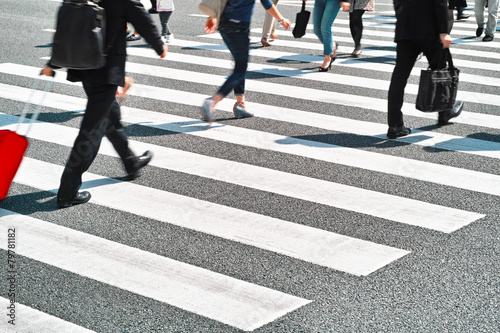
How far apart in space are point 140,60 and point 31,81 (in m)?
2.08

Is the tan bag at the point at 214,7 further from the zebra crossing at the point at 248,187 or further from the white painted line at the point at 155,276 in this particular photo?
the white painted line at the point at 155,276

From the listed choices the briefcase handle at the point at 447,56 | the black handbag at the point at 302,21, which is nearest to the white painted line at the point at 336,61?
the black handbag at the point at 302,21

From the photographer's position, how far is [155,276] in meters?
4.09

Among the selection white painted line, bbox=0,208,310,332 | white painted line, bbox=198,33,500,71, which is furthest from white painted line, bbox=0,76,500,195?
white painted line, bbox=198,33,500,71

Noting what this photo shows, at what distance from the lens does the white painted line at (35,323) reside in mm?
3520

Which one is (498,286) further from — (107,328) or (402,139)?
(402,139)

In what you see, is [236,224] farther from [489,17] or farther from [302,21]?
[489,17]

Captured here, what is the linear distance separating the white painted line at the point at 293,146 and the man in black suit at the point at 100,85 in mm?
1905

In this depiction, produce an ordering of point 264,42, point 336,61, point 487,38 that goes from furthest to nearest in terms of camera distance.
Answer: point 487,38, point 264,42, point 336,61

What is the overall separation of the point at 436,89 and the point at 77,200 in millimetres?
3651

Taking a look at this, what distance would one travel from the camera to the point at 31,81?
9172 mm

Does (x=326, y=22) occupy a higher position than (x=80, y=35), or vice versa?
(x=80, y=35)

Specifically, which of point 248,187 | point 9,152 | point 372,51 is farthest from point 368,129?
point 372,51

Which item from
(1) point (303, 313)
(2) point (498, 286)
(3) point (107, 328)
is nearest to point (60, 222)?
(3) point (107, 328)
